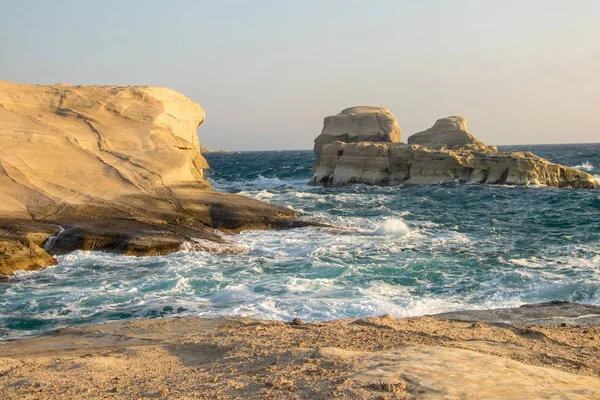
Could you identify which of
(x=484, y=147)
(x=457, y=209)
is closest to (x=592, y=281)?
(x=457, y=209)

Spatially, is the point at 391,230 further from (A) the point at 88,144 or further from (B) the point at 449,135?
(B) the point at 449,135

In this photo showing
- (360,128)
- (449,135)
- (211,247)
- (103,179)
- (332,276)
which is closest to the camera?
(332,276)

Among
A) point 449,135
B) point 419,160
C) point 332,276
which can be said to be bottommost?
point 332,276

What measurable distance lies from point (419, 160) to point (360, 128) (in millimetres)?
9510

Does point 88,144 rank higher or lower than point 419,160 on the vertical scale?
higher

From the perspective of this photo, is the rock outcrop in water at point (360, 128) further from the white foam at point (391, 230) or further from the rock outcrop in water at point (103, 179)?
the white foam at point (391, 230)

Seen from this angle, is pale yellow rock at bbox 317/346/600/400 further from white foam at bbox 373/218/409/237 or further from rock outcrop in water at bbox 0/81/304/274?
white foam at bbox 373/218/409/237

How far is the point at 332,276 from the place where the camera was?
1488 cm

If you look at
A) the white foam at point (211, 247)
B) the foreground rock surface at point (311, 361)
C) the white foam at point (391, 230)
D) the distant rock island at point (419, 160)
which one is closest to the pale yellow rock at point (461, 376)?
the foreground rock surface at point (311, 361)

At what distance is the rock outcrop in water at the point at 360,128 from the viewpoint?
5191 cm

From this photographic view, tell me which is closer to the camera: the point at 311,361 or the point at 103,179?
the point at 311,361

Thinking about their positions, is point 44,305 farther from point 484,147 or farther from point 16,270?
point 484,147

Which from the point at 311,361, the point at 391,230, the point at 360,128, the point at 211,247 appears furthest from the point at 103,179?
the point at 360,128

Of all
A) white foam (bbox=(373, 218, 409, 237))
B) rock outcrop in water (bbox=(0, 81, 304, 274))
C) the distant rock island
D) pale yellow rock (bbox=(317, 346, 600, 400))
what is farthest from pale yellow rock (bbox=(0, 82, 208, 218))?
the distant rock island
